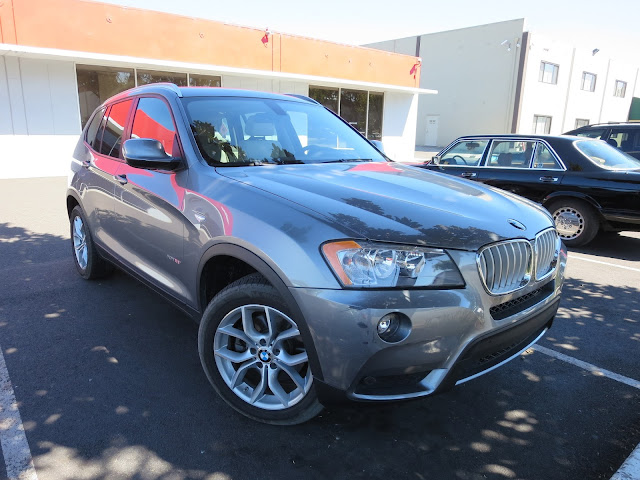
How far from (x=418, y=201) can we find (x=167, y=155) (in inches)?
63.6

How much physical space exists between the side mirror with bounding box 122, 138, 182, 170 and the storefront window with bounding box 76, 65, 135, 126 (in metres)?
12.3

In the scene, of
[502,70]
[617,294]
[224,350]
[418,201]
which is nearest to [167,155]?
[224,350]

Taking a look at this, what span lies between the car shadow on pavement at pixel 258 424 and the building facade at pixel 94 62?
11056 millimetres

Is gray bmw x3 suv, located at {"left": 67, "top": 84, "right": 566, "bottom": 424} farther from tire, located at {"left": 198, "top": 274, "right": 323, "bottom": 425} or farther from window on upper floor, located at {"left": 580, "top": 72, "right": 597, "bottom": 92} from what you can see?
window on upper floor, located at {"left": 580, "top": 72, "right": 597, "bottom": 92}

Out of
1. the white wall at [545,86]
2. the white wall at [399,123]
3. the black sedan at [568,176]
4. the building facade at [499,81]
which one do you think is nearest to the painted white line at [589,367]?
the black sedan at [568,176]

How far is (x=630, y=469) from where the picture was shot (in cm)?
225

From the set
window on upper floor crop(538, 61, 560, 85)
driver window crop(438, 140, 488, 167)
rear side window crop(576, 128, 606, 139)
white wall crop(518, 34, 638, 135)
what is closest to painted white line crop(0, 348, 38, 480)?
driver window crop(438, 140, 488, 167)

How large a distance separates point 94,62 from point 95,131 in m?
10.3

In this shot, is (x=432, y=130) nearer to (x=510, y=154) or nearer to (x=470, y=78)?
(x=470, y=78)

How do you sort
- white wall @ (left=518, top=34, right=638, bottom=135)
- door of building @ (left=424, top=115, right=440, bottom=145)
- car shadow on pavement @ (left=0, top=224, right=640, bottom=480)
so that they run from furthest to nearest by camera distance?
door of building @ (left=424, top=115, right=440, bottom=145), white wall @ (left=518, top=34, right=638, bottom=135), car shadow on pavement @ (left=0, top=224, right=640, bottom=480)

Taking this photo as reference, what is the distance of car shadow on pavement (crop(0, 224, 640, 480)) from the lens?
231cm

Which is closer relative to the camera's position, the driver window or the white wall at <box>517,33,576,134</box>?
the driver window

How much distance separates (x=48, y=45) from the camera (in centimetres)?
1206

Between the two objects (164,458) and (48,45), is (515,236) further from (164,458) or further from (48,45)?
(48,45)
